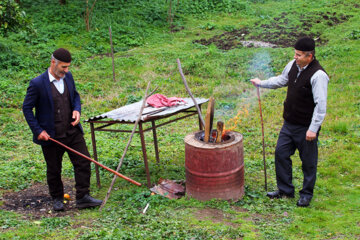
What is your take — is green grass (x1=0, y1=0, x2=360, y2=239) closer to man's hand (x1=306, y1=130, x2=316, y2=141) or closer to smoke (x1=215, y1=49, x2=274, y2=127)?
smoke (x1=215, y1=49, x2=274, y2=127)

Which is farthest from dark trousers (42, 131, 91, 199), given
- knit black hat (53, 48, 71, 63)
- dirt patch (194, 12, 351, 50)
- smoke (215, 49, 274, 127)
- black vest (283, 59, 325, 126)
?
dirt patch (194, 12, 351, 50)

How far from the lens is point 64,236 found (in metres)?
4.72

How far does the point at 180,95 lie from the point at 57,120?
20.7ft

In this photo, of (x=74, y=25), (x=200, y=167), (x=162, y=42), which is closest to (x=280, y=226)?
(x=200, y=167)

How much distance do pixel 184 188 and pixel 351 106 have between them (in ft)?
18.7

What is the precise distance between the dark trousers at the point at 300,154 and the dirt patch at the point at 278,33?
1044 centimetres

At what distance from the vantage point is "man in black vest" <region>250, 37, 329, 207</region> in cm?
527

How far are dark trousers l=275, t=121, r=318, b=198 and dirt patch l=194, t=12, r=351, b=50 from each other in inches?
411

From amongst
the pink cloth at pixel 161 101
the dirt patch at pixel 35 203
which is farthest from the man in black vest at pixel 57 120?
the pink cloth at pixel 161 101

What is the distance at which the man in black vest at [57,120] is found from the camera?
5426 millimetres

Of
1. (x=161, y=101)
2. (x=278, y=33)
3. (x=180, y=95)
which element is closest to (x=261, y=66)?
(x=180, y=95)

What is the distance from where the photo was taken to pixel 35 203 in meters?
6.08

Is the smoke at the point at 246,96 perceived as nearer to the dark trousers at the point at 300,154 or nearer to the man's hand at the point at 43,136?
the dark trousers at the point at 300,154

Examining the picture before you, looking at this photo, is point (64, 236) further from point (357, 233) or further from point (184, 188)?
point (357, 233)
